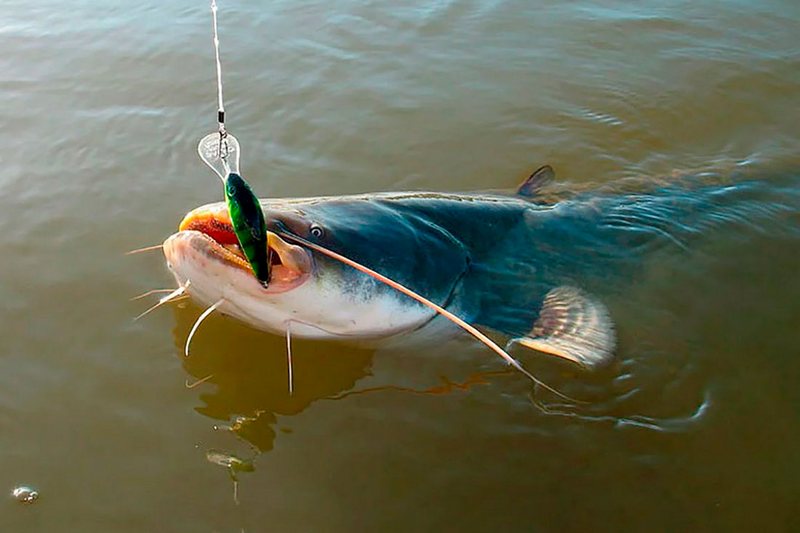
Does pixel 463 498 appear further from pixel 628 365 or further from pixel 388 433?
pixel 628 365

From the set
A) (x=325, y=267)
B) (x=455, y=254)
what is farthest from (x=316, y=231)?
(x=455, y=254)

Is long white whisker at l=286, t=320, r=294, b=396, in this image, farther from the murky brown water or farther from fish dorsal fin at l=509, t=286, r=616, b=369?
fish dorsal fin at l=509, t=286, r=616, b=369

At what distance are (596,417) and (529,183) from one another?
160 centimetres

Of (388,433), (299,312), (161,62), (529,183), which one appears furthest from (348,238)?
(161,62)

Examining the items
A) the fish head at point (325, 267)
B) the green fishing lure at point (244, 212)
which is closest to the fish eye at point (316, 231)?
the fish head at point (325, 267)

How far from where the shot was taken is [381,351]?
3.11 metres

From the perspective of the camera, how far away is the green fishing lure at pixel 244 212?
2.12 meters

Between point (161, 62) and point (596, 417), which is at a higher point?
point (161, 62)

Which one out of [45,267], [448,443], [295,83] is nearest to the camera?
[448,443]

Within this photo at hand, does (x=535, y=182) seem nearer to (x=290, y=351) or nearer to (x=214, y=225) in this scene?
(x=290, y=351)

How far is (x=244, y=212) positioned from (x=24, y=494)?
123 cm

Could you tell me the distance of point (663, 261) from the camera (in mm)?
3732

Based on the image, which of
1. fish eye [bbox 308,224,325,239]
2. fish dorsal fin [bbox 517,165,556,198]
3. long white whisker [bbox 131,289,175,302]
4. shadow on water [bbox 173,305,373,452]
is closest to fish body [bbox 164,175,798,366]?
fish eye [bbox 308,224,325,239]

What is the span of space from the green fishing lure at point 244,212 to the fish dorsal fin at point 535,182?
1.97 metres
